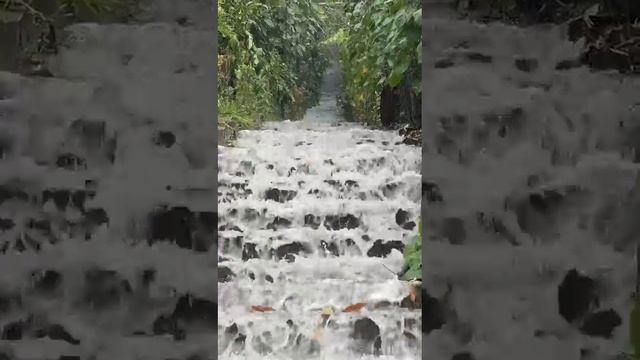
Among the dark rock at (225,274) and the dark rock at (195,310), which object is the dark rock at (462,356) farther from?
the dark rock at (225,274)

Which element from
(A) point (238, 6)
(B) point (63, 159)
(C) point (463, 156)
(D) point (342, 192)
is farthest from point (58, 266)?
(A) point (238, 6)

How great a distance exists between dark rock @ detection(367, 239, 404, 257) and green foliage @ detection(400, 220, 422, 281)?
4.1 inches

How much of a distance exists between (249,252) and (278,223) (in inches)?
8.3

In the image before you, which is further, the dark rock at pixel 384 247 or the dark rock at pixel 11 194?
the dark rock at pixel 384 247

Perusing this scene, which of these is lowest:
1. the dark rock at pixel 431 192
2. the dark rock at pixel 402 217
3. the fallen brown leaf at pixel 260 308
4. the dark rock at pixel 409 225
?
the fallen brown leaf at pixel 260 308

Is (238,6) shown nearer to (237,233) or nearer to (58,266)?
(237,233)

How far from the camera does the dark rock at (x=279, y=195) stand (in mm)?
3285

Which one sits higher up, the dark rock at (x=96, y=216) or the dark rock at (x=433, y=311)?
the dark rock at (x=96, y=216)

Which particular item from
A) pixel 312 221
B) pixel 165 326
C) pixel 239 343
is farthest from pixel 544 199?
pixel 312 221

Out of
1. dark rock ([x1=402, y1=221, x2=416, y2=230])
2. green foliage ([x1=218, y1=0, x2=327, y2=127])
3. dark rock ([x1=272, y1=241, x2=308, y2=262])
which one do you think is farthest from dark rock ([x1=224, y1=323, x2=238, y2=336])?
green foliage ([x1=218, y1=0, x2=327, y2=127])

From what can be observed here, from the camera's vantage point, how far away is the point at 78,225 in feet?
3.83

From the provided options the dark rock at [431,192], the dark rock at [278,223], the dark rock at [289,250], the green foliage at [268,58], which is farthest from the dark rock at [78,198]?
the green foliage at [268,58]

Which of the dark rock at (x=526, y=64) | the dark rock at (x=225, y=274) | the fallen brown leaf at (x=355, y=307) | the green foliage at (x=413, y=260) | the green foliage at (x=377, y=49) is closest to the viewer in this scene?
the dark rock at (x=526, y=64)

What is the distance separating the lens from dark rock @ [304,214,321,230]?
3.04 metres
